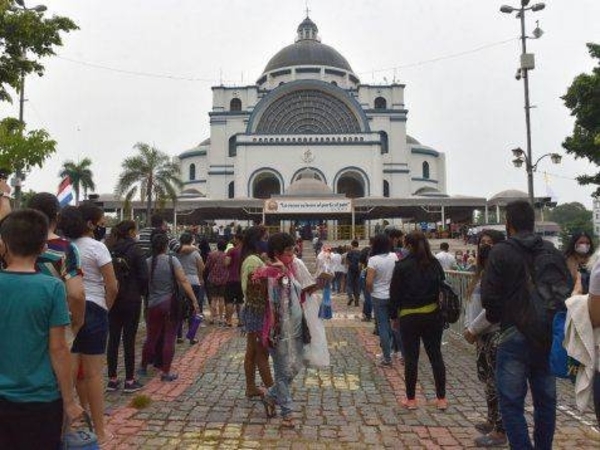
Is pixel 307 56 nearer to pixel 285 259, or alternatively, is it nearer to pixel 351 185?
pixel 351 185

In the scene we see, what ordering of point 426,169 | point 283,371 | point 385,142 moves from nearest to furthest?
point 283,371
point 385,142
point 426,169

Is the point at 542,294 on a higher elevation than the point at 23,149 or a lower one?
lower

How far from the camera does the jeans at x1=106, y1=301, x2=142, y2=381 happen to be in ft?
19.6

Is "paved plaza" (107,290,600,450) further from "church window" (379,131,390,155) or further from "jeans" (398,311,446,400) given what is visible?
"church window" (379,131,390,155)

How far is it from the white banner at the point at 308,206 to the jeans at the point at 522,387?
32.2 m

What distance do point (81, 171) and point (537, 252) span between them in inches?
1838

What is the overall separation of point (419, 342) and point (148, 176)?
28.4m

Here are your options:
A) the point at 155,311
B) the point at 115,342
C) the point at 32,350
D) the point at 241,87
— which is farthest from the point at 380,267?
the point at 241,87

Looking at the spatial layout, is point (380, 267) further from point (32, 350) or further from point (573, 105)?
point (573, 105)

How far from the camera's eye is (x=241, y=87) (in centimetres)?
5734

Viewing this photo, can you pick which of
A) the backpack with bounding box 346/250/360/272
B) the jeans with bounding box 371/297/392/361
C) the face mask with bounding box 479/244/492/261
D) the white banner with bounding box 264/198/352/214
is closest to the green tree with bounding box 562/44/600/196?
the backpack with bounding box 346/250/360/272

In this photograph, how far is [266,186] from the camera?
173 ft

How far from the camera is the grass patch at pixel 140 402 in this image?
5.47 m

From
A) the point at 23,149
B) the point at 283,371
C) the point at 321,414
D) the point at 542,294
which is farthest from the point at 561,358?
the point at 23,149
